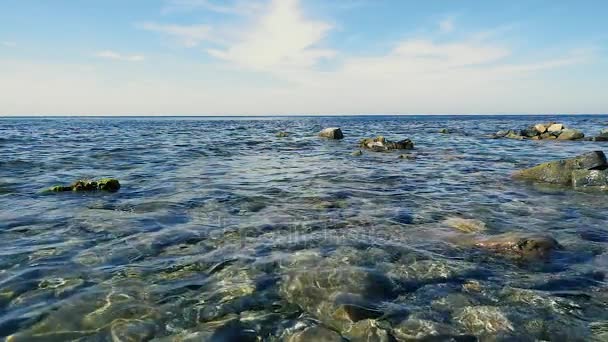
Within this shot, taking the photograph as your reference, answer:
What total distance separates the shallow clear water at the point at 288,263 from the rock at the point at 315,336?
112mm

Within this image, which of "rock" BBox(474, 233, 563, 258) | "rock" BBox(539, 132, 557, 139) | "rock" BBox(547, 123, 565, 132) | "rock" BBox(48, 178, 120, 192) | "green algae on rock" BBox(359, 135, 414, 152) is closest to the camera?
"rock" BBox(474, 233, 563, 258)

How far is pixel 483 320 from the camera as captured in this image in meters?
4.91

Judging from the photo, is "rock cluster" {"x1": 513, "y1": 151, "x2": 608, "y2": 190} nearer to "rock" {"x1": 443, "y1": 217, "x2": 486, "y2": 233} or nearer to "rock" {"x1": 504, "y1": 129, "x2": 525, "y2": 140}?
"rock" {"x1": 443, "y1": 217, "x2": 486, "y2": 233}

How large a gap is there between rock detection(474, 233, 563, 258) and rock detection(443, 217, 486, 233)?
0.86 metres

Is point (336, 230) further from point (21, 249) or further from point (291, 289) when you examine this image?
point (21, 249)

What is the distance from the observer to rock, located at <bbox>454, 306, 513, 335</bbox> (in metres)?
4.73

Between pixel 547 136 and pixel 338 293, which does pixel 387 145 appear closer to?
pixel 547 136

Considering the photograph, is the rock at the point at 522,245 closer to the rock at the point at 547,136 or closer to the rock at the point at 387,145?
the rock at the point at 387,145

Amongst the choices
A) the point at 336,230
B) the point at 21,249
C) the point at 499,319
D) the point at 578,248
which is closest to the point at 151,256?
the point at 21,249

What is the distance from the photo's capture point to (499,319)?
493 cm

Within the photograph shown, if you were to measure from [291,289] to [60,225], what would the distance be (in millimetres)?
5488

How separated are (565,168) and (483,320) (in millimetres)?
11795

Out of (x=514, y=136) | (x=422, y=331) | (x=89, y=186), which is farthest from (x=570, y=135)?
(x=422, y=331)

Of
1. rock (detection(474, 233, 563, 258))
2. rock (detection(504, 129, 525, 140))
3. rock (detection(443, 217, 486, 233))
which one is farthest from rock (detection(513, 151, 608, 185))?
rock (detection(504, 129, 525, 140))
